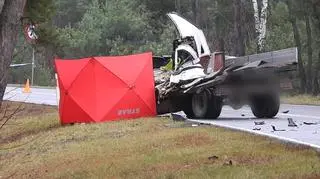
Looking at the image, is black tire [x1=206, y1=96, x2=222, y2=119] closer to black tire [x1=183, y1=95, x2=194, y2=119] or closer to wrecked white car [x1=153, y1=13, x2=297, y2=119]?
wrecked white car [x1=153, y1=13, x2=297, y2=119]

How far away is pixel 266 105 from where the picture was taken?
17.0 meters

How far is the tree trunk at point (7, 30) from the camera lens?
7129mm

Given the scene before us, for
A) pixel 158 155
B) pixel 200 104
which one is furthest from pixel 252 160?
pixel 200 104

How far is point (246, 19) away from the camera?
51219 millimetres

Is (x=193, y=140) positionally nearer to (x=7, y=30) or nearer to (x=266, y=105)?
(x=7, y=30)

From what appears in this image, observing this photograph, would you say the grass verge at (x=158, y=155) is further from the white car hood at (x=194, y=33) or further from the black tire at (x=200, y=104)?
the white car hood at (x=194, y=33)

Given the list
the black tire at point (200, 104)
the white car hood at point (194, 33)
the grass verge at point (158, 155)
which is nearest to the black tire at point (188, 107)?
the black tire at point (200, 104)

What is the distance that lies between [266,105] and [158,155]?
7305 millimetres

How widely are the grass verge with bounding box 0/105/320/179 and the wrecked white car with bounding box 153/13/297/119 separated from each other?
1.46 m

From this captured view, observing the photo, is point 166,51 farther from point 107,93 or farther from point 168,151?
point 168,151

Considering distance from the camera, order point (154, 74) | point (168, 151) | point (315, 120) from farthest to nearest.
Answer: point (154, 74) → point (315, 120) → point (168, 151)

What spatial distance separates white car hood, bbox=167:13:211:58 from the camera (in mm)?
18359

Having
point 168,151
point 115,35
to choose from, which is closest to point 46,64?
point 115,35

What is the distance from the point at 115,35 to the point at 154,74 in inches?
1441
